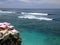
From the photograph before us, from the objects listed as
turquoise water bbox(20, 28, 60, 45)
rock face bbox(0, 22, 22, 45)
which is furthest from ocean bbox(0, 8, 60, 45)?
rock face bbox(0, 22, 22, 45)

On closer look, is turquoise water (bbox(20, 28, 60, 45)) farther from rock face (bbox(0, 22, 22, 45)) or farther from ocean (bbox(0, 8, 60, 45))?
rock face (bbox(0, 22, 22, 45))

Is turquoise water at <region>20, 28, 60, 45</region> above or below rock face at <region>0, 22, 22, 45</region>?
below

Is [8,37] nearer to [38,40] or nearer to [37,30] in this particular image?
[38,40]

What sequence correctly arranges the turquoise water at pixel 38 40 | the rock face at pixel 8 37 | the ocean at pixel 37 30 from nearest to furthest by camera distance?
the rock face at pixel 8 37, the turquoise water at pixel 38 40, the ocean at pixel 37 30

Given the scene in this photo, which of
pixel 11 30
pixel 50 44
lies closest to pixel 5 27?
pixel 11 30

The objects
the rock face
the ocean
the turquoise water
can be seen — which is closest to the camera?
the rock face

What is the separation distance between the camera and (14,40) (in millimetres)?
4047

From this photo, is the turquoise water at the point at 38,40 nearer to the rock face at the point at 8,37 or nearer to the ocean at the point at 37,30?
the ocean at the point at 37,30

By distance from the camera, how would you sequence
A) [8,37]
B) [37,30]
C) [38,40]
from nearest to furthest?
[8,37] < [38,40] < [37,30]

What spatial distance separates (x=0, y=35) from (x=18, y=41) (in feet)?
1.47

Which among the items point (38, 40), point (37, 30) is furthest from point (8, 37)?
point (37, 30)

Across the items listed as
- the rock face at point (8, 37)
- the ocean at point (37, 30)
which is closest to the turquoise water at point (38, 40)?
the ocean at point (37, 30)

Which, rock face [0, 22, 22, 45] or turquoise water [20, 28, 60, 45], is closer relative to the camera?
rock face [0, 22, 22, 45]

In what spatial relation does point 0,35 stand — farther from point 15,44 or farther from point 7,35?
point 15,44
